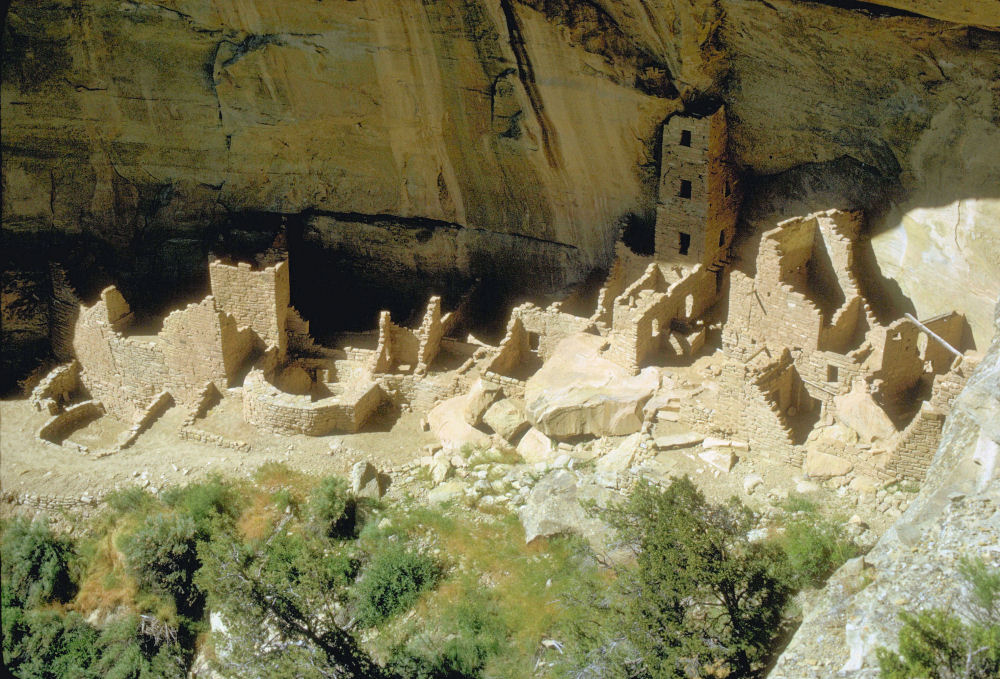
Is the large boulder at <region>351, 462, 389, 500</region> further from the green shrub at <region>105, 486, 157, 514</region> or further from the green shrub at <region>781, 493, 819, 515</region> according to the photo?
the green shrub at <region>781, 493, 819, 515</region>

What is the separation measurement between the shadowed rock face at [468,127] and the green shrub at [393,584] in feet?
20.3

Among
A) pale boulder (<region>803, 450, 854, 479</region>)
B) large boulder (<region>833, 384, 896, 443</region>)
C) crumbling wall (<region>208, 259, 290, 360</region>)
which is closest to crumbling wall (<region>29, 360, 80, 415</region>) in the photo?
crumbling wall (<region>208, 259, 290, 360</region>)

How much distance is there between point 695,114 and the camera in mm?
15977

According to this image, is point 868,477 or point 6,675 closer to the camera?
point 868,477

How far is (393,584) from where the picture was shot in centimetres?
1392

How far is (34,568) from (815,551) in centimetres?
966

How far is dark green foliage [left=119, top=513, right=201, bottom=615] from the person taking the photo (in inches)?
589

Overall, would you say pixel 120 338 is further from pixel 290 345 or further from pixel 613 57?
pixel 613 57

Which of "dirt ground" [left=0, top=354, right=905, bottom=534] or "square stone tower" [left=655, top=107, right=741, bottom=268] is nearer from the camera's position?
"dirt ground" [left=0, top=354, right=905, bottom=534]

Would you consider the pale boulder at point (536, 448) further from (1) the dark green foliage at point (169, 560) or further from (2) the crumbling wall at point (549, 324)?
(1) the dark green foliage at point (169, 560)

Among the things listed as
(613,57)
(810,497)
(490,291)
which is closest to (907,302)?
(810,497)

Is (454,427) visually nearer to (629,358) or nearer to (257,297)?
(629,358)

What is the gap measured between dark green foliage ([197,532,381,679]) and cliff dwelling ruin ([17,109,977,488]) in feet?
8.34

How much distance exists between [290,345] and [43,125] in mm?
5233
